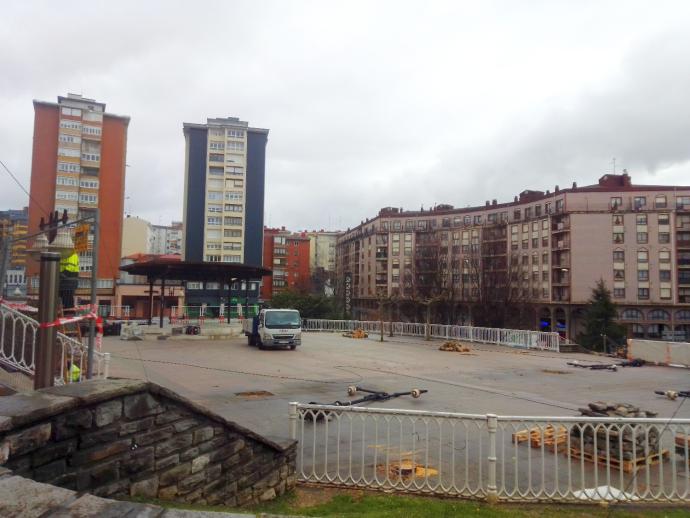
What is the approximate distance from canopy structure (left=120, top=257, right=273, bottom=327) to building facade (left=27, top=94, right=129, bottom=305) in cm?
2998

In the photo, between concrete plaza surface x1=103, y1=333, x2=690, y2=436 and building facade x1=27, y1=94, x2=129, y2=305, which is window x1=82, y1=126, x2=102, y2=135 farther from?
concrete plaza surface x1=103, y1=333, x2=690, y2=436

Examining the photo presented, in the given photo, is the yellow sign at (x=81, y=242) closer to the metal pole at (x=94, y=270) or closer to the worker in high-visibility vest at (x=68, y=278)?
the worker in high-visibility vest at (x=68, y=278)

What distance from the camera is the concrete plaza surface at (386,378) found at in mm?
9398

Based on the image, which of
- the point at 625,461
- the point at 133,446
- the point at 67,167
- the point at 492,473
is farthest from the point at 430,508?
the point at 67,167

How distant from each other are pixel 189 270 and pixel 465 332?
15739 millimetres

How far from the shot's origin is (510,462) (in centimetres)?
595

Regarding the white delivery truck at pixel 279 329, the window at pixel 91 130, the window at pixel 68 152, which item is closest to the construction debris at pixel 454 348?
the white delivery truck at pixel 279 329

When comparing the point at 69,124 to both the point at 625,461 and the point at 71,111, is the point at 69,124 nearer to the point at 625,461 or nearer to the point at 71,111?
the point at 71,111

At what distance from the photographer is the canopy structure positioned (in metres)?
23.1

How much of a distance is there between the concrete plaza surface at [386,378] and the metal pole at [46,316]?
3.22 m

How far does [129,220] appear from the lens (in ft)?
217

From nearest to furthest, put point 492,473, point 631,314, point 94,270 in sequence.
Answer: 1. point 492,473
2. point 94,270
3. point 631,314

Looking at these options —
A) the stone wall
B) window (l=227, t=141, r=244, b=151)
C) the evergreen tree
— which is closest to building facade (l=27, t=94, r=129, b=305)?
window (l=227, t=141, r=244, b=151)

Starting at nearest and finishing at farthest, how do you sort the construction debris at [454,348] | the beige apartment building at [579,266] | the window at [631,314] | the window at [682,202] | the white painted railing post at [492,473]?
the white painted railing post at [492,473], the construction debris at [454,348], the beige apartment building at [579,266], the window at [631,314], the window at [682,202]
